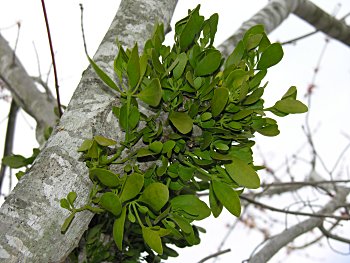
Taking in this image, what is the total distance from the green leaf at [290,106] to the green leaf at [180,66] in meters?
0.17

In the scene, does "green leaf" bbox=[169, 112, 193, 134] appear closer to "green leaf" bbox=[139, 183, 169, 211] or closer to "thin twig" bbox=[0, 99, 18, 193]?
"green leaf" bbox=[139, 183, 169, 211]

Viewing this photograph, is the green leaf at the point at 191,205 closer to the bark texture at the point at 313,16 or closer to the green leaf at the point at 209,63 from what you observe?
the green leaf at the point at 209,63

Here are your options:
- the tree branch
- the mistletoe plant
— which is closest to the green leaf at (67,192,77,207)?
the mistletoe plant

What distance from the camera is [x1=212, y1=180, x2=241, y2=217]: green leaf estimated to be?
71 centimetres

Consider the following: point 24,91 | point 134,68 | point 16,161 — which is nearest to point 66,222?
point 134,68

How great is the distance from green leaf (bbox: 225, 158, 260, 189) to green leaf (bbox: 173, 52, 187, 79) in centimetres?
16

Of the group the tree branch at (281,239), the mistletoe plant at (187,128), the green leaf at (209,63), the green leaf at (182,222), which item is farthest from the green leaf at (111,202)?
the tree branch at (281,239)

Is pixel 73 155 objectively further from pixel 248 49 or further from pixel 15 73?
pixel 15 73

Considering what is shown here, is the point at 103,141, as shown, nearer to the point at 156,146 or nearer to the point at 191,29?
the point at 156,146

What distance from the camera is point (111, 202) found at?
2.10 ft

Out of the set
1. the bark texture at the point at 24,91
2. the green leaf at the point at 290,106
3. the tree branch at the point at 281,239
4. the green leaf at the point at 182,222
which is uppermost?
the bark texture at the point at 24,91

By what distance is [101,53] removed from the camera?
87 cm

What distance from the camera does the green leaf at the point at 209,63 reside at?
0.72 metres

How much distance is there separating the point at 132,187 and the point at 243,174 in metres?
0.18
